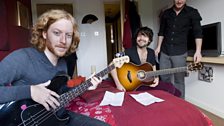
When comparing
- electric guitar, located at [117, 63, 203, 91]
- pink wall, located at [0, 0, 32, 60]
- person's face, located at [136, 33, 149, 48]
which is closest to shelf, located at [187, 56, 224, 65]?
electric guitar, located at [117, 63, 203, 91]

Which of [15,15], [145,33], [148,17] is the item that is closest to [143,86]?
[145,33]

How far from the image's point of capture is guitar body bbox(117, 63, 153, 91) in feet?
6.97

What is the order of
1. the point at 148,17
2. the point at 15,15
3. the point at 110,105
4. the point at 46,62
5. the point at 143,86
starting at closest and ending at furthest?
the point at 46,62, the point at 110,105, the point at 143,86, the point at 15,15, the point at 148,17

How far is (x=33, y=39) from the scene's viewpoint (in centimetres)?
115

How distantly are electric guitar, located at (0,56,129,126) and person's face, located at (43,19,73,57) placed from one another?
153 mm

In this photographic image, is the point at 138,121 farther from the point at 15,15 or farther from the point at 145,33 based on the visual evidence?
the point at 15,15

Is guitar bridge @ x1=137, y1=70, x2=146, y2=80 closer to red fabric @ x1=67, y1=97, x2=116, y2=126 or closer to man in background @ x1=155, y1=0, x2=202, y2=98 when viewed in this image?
man in background @ x1=155, y1=0, x2=202, y2=98

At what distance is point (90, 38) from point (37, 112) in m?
3.47

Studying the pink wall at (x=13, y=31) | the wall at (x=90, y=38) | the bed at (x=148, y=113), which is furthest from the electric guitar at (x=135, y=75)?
the wall at (x=90, y=38)

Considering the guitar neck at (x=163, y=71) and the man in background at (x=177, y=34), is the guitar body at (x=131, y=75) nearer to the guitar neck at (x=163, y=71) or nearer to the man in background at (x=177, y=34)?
the guitar neck at (x=163, y=71)

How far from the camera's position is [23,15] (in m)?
3.35

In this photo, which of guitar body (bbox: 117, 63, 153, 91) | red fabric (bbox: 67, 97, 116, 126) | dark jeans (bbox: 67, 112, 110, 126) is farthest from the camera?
guitar body (bbox: 117, 63, 153, 91)

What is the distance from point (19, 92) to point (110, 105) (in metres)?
0.63

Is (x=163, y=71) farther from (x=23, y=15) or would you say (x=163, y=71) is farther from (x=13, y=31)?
(x=23, y=15)
